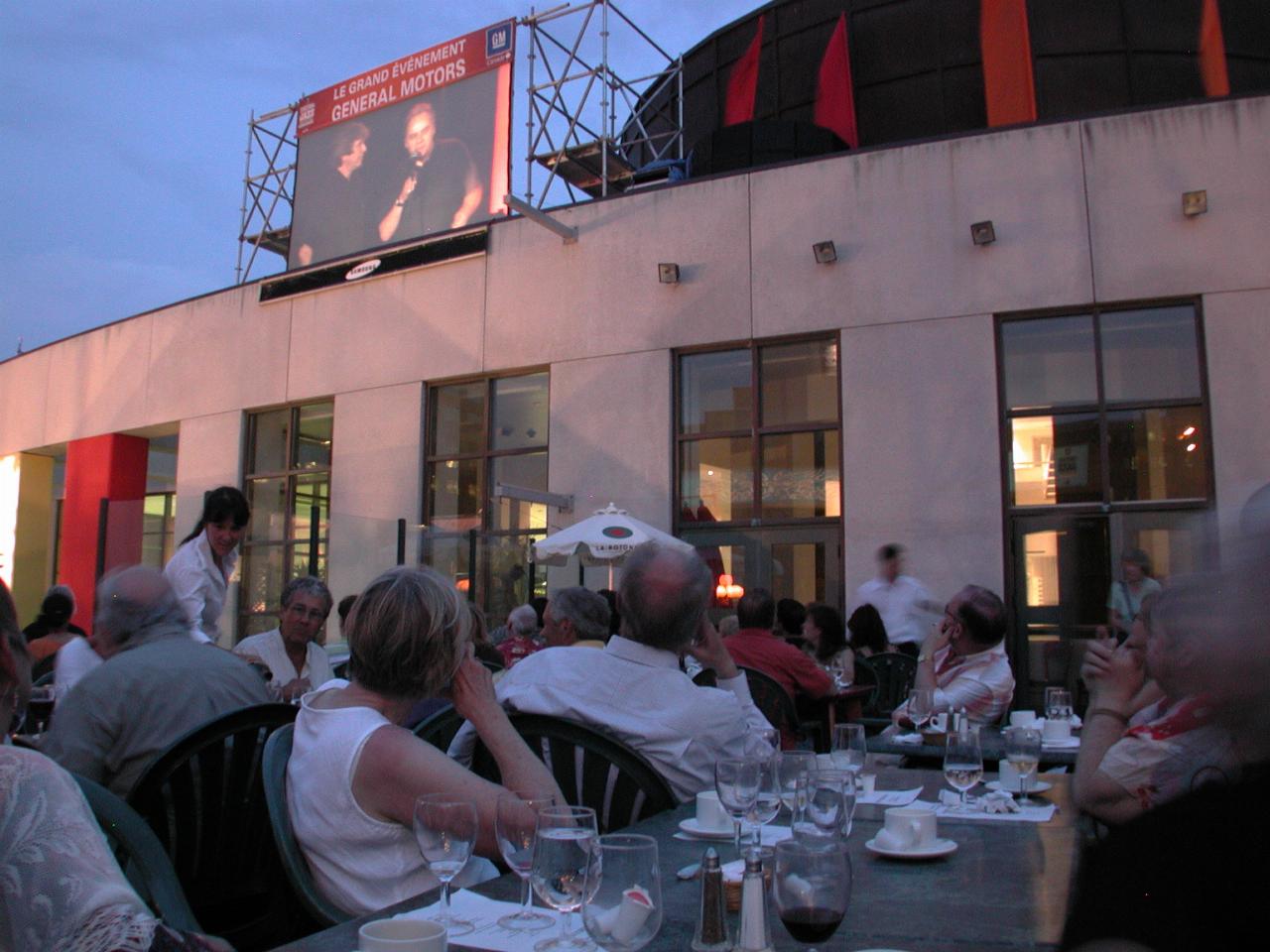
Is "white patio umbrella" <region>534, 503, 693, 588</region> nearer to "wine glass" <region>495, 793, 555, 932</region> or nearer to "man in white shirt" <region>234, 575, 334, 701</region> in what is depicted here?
"man in white shirt" <region>234, 575, 334, 701</region>

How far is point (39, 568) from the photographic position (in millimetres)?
18672

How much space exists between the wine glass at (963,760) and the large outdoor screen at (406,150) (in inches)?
458

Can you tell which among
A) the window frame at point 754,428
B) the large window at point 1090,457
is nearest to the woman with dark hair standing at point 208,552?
the window frame at point 754,428

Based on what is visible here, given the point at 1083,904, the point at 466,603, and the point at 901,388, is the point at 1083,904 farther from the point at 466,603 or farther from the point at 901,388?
the point at 901,388

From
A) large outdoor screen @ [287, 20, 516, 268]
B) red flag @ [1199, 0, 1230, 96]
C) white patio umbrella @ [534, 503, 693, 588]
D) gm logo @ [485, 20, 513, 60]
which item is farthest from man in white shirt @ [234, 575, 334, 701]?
red flag @ [1199, 0, 1230, 96]

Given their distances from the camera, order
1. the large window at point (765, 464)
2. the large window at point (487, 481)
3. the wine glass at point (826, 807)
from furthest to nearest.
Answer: the large window at point (487, 481)
the large window at point (765, 464)
the wine glass at point (826, 807)

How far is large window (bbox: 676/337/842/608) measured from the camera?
11.0m

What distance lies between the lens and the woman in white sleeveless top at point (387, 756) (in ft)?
6.83

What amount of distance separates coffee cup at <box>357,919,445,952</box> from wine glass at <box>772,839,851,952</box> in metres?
0.48

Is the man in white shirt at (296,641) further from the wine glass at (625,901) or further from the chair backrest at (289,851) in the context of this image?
the wine glass at (625,901)

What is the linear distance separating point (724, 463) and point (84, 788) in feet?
32.2

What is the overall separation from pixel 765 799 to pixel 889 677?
221 inches

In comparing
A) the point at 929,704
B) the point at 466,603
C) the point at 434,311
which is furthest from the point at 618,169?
the point at 466,603

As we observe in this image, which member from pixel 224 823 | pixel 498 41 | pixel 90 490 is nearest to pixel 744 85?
pixel 498 41
